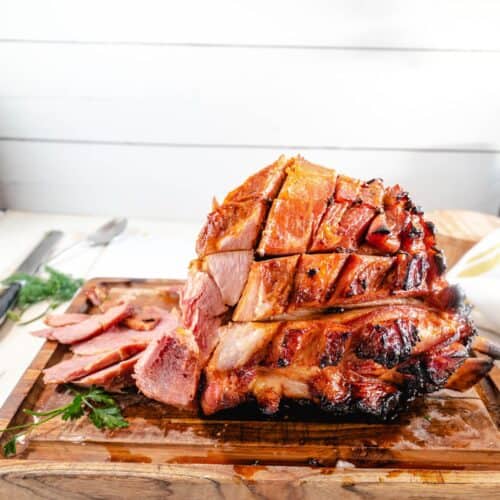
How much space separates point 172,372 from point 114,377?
22cm

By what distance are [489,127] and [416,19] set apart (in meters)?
0.80

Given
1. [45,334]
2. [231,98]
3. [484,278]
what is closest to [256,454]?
[45,334]

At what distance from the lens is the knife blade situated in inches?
92.2

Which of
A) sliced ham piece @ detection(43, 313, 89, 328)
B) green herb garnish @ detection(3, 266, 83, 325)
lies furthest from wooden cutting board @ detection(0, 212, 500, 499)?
green herb garnish @ detection(3, 266, 83, 325)

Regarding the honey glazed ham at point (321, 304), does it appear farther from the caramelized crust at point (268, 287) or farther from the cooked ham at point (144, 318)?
the cooked ham at point (144, 318)

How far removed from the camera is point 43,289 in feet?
8.29

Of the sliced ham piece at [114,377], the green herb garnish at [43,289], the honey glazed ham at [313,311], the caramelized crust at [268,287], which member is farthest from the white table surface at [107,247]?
the caramelized crust at [268,287]

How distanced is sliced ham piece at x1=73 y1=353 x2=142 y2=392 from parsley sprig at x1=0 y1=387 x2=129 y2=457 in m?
0.03

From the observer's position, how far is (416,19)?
10.6 feet

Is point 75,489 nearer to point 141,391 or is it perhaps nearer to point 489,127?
point 141,391

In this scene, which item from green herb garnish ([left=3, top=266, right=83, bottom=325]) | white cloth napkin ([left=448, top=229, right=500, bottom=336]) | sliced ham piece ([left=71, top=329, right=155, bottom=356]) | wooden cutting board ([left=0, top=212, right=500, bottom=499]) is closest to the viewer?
wooden cutting board ([left=0, top=212, right=500, bottom=499])

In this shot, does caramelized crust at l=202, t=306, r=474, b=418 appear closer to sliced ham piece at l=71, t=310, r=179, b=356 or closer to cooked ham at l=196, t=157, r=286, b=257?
cooked ham at l=196, t=157, r=286, b=257

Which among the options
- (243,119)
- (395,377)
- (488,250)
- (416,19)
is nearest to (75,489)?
(395,377)

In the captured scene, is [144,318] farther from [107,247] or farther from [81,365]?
[107,247]
